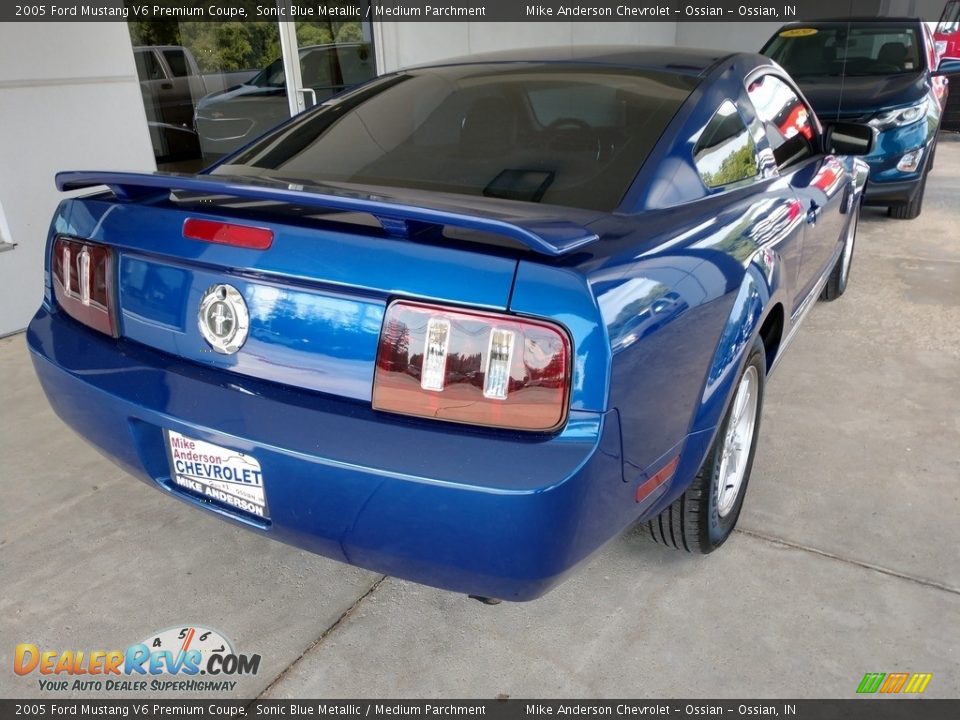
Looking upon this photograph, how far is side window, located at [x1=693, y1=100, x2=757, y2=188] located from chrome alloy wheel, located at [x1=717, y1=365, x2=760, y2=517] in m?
0.54

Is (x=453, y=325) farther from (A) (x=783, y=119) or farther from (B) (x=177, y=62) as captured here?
(B) (x=177, y=62)

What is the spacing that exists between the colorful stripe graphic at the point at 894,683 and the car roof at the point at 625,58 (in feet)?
5.41

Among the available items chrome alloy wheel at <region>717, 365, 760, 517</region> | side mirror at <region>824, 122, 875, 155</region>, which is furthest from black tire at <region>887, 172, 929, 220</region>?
chrome alloy wheel at <region>717, 365, 760, 517</region>

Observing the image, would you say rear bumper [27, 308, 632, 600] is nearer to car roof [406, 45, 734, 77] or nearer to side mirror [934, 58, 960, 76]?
car roof [406, 45, 734, 77]

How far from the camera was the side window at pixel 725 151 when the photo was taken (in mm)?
2068

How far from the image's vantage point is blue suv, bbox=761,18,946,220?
18.9 ft

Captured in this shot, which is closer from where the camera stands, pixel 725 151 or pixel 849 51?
pixel 725 151

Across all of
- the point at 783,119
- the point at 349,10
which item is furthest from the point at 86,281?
the point at 349,10

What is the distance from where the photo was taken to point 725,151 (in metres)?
2.20

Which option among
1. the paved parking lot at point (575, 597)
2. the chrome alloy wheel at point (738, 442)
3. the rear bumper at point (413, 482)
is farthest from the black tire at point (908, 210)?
the rear bumper at point (413, 482)

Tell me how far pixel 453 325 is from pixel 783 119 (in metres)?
2.01

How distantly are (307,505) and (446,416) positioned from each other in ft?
1.11

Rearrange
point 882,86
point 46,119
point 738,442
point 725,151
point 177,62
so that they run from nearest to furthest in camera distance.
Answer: point 725,151 → point 738,442 → point 46,119 → point 177,62 → point 882,86

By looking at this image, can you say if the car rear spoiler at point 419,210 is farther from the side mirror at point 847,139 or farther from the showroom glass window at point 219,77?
the showroom glass window at point 219,77
